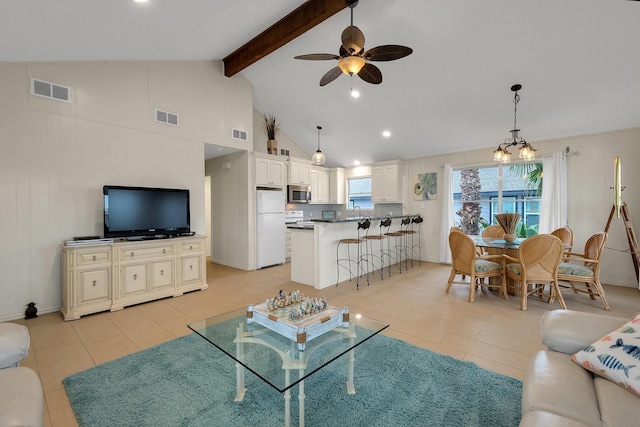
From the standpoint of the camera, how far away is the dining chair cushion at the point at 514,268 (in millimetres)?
3796

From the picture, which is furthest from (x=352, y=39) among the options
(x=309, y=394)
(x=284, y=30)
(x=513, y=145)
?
(x=513, y=145)

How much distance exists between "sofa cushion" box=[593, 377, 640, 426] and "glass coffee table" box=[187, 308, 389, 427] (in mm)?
1115

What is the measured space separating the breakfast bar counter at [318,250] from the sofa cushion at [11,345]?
333 cm

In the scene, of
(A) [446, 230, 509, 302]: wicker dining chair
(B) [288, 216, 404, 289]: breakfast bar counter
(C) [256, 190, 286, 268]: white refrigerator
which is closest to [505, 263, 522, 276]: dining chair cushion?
(A) [446, 230, 509, 302]: wicker dining chair

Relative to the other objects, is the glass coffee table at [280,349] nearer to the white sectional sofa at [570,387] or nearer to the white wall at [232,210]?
the white sectional sofa at [570,387]

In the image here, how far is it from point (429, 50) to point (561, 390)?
13.2 ft

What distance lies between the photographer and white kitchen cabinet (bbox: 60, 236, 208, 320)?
3.32m

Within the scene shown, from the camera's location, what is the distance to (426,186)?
21.8ft

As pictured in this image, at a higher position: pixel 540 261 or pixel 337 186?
pixel 337 186

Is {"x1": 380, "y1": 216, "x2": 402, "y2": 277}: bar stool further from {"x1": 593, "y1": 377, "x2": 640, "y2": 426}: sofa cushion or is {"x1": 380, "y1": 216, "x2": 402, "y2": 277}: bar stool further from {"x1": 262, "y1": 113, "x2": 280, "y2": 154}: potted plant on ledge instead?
{"x1": 593, "y1": 377, "x2": 640, "y2": 426}: sofa cushion

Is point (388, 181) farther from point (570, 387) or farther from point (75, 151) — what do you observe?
point (570, 387)

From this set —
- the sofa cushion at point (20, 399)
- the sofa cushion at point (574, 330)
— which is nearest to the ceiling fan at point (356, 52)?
the sofa cushion at point (574, 330)

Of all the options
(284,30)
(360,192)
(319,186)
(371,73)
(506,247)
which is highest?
(284,30)

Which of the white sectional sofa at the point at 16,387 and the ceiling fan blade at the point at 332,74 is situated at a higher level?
the ceiling fan blade at the point at 332,74
